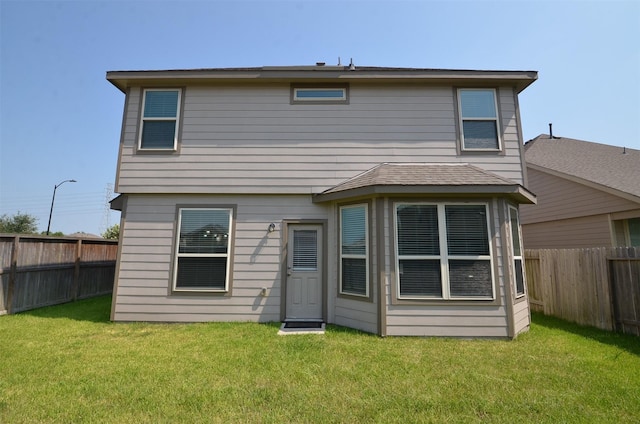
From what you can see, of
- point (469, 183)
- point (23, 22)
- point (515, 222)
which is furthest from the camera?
point (23, 22)

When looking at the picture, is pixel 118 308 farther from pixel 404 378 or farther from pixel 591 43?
pixel 591 43

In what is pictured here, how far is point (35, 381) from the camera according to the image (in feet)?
10.6

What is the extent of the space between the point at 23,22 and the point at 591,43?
1498 centimetres

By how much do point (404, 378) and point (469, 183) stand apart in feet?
11.3

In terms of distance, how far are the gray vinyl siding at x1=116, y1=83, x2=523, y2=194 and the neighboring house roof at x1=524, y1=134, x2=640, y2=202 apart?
187 inches

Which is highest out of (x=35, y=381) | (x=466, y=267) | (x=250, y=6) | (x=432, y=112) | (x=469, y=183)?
(x=250, y=6)

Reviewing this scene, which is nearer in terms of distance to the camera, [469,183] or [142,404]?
[142,404]

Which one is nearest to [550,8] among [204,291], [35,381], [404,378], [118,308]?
[404,378]

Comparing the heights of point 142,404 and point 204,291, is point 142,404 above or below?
below

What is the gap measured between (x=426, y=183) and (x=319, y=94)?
10.6ft

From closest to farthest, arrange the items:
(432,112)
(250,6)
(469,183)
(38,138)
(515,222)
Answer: (469,183), (515,222), (432,112), (250,6), (38,138)

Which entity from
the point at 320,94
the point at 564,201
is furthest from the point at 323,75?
the point at 564,201

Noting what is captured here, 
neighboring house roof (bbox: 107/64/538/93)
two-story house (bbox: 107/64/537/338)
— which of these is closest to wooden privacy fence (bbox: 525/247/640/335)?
two-story house (bbox: 107/64/537/338)

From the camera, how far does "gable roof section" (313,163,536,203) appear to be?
5.04 metres
